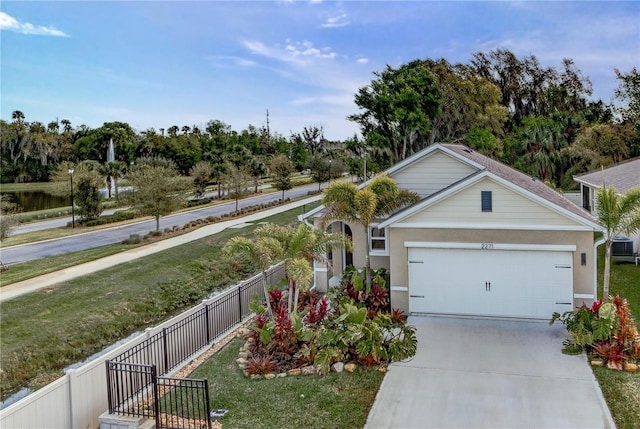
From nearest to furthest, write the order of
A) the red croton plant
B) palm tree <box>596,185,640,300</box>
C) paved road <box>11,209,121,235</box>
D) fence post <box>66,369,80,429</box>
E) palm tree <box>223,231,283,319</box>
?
fence post <box>66,369,80,429</box>
the red croton plant
palm tree <box>596,185,640,300</box>
palm tree <box>223,231,283,319</box>
paved road <box>11,209,121,235</box>

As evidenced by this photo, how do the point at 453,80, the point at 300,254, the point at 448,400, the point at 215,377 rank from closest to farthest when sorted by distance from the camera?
the point at 448,400 < the point at 215,377 < the point at 300,254 < the point at 453,80

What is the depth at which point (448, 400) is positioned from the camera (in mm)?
8875

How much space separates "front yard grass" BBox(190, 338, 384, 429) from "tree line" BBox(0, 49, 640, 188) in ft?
57.4

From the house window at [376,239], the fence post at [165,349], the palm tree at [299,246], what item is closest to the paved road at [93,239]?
the fence post at [165,349]

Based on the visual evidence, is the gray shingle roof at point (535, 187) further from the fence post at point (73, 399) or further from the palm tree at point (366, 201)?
the fence post at point (73, 399)

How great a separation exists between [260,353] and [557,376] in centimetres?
613

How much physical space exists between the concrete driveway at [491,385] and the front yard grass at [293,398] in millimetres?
354

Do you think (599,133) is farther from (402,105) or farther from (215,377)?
(215,377)

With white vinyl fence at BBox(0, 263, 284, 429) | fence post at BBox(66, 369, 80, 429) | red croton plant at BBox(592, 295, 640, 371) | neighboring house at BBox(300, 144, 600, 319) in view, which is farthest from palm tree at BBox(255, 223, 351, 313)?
red croton plant at BBox(592, 295, 640, 371)

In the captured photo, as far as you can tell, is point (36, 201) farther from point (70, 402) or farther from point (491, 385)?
point (491, 385)

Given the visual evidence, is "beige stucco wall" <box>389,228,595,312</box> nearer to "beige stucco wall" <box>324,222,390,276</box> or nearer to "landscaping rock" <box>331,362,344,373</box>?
"beige stucco wall" <box>324,222,390,276</box>

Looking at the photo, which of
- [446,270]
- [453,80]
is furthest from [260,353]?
[453,80]

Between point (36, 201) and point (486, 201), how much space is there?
2277 inches

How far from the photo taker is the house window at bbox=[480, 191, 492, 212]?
A: 42.1ft
